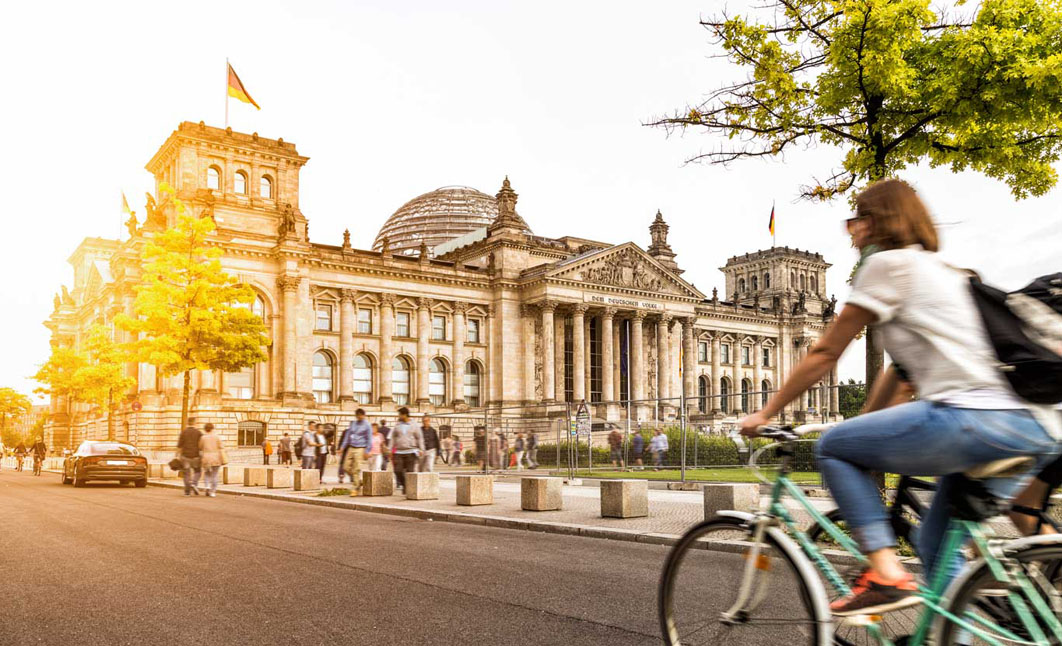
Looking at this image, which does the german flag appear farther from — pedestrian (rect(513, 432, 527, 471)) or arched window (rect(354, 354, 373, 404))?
pedestrian (rect(513, 432, 527, 471))

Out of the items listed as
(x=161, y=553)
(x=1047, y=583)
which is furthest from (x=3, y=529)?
(x=1047, y=583)

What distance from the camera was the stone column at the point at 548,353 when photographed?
6819cm

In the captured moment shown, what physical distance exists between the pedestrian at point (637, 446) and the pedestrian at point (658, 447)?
1.00ft

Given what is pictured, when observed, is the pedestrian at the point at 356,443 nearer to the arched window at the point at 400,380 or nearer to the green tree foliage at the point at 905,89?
the green tree foliage at the point at 905,89

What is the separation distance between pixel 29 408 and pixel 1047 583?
11137 centimetres

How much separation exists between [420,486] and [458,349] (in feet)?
156

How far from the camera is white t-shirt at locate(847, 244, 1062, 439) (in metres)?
3.49

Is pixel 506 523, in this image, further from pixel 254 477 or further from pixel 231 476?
pixel 231 476

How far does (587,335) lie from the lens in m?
73.1

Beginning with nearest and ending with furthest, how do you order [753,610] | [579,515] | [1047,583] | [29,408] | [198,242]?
1. [1047,583]
2. [753,610]
3. [579,515]
4. [198,242]
5. [29,408]

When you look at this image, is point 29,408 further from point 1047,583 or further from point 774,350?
point 1047,583

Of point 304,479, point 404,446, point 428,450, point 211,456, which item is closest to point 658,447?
point 428,450

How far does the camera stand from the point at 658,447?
99.1 feet

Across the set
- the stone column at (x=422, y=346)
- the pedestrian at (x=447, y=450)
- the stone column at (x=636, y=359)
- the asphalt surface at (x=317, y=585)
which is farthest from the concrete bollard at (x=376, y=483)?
Result: the stone column at (x=636, y=359)
